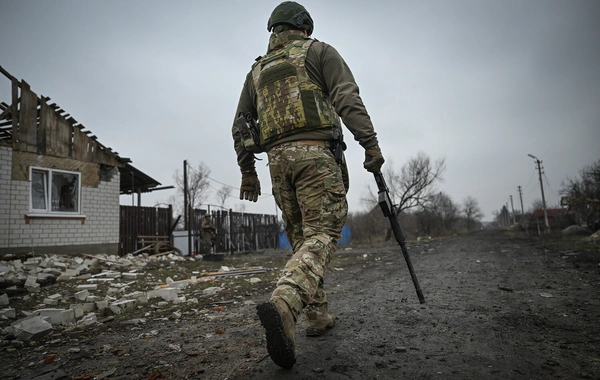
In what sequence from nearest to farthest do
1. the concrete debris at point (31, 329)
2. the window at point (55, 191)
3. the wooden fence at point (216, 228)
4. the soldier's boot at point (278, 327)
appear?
the soldier's boot at point (278, 327) → the concrete debris at point (31, 329) → the window at point (55, 191) → the wooden fence at point (216, 228)

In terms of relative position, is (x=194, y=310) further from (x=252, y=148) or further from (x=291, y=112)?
(x=291, y=112)

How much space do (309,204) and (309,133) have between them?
453 mm

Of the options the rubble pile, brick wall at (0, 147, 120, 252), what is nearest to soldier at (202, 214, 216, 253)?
brick wall at (0, 147, 120, 252)

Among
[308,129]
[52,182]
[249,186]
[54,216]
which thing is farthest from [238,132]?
[52,182]

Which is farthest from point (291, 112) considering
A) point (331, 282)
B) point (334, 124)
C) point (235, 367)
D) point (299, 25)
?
point (331, 282)

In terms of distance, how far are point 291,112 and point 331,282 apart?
10.8ft

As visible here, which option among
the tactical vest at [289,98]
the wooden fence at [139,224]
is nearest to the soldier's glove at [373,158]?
the tactical vest at [289,98]

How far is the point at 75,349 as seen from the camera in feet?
7.00

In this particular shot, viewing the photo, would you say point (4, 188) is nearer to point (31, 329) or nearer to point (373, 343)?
point (31, 329)

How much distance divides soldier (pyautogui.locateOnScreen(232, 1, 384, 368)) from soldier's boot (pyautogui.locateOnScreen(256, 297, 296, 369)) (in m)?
0.31

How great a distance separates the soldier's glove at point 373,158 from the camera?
1.99 m

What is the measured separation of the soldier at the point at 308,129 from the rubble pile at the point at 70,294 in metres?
2.27

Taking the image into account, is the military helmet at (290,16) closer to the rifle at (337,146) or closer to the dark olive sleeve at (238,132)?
the dark olive sleeve at (238,132)

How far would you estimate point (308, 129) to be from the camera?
199 centimetres
